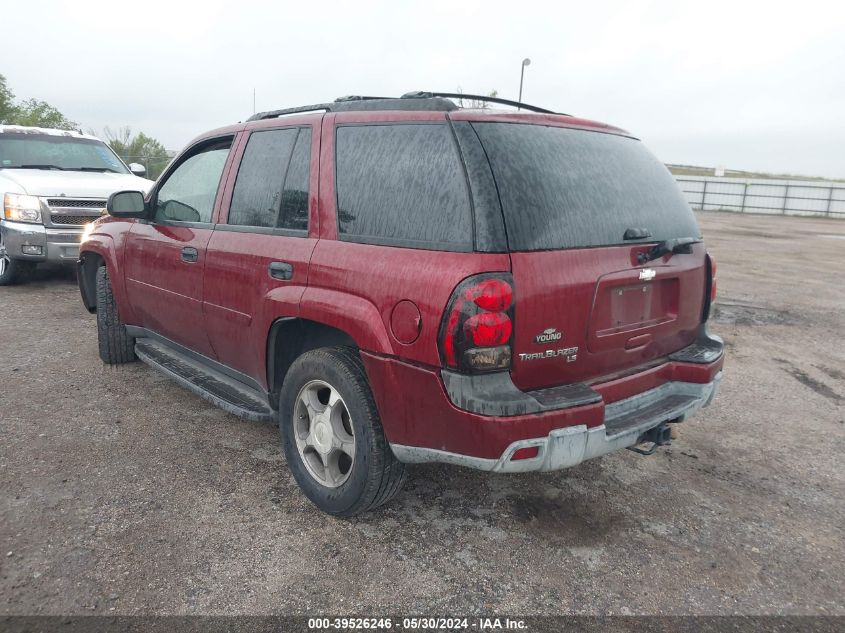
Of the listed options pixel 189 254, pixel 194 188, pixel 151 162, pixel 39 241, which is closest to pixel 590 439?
pixel 189 254

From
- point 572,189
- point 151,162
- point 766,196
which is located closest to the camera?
point 572,189

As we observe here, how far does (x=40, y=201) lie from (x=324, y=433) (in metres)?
6.20

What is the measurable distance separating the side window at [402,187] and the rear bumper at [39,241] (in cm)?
580

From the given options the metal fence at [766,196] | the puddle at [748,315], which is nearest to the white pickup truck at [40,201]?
the puddle at [748,315]

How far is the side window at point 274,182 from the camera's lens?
305cm

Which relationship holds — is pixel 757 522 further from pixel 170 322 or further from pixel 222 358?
pixel 170 322

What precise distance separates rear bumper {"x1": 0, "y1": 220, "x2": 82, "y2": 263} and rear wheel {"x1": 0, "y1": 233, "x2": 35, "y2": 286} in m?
0.20

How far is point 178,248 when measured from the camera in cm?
381

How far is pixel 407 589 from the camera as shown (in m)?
2.45

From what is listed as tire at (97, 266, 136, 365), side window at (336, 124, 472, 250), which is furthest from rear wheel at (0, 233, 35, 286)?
side window at (336, 124, 472, 250)

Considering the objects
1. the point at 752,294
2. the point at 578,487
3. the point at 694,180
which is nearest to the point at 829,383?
the point at 578,487

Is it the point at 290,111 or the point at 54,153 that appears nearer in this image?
the point at 290,111

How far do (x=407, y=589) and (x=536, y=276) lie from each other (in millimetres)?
1324

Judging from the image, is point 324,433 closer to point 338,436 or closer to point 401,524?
point 338,436
